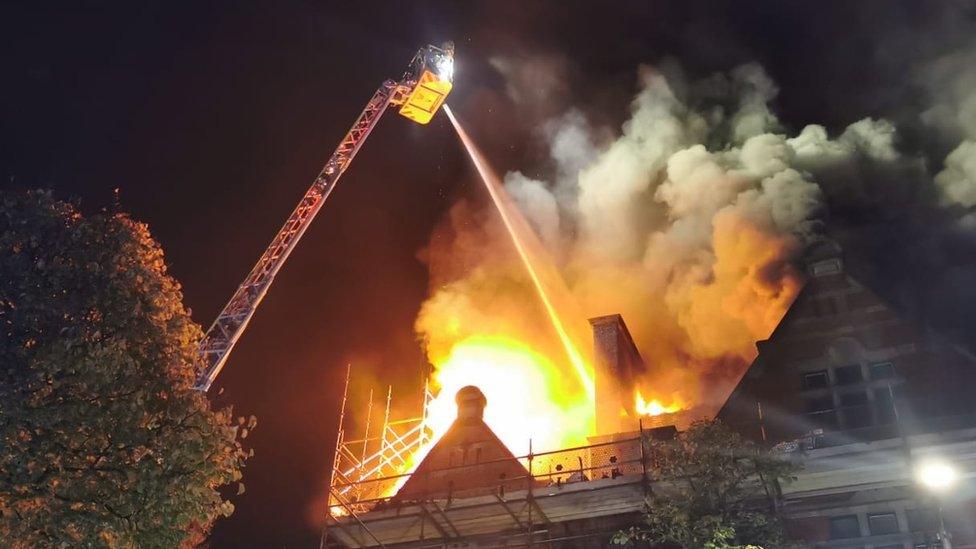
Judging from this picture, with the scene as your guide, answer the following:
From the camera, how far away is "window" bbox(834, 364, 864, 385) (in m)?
→ 19.4

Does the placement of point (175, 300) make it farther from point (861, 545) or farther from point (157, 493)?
point (861, 545)

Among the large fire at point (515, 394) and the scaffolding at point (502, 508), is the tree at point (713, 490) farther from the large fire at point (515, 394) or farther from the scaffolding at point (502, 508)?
the large fire at point (515, 394)

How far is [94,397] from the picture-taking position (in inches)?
471

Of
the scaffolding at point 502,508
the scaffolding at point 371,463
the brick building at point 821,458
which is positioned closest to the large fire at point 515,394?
the scaffolding at point 371,463

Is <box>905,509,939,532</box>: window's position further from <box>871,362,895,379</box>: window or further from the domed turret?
the domed turret

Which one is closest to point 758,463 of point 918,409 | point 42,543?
point 918,409

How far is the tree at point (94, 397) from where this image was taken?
1109 centimetres

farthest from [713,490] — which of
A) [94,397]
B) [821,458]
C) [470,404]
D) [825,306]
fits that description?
[94,397]

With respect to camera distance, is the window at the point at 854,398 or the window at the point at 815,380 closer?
the window at the point at 854,398

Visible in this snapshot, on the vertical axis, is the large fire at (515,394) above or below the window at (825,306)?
above

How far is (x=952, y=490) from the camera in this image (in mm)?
16609

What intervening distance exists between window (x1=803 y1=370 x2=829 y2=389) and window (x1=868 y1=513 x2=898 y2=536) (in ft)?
11.4

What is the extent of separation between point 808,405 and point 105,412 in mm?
15884

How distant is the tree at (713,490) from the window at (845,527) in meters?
1.55
